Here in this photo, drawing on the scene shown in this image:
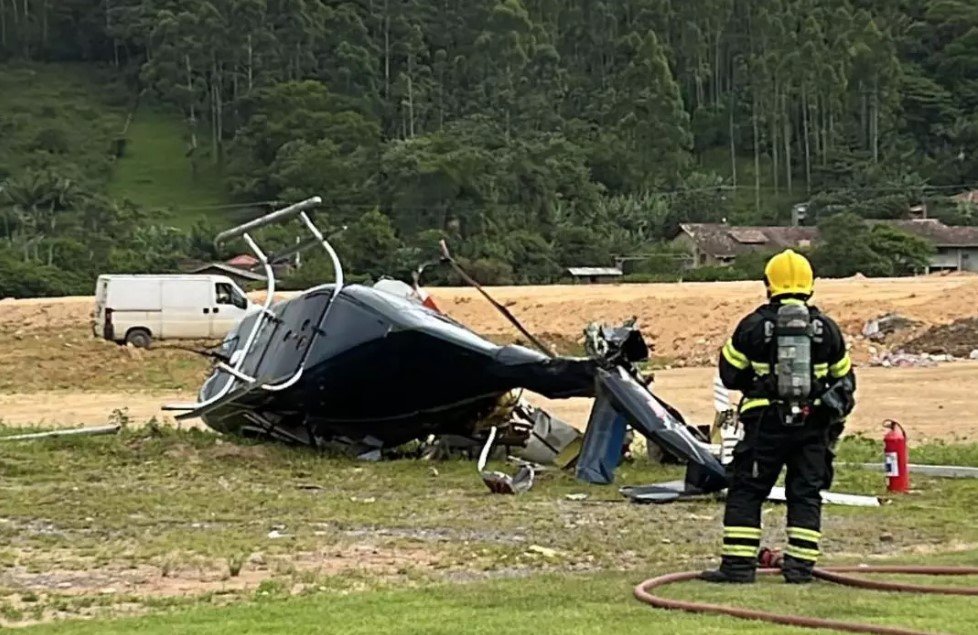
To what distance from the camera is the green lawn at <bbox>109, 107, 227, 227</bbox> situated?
108062 millimetres

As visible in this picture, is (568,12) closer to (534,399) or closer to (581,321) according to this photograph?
(581,321)

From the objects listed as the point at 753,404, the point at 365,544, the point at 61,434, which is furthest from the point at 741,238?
the point at 753,404

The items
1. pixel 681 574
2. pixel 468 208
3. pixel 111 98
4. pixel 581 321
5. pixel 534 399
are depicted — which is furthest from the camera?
pixel 111 98

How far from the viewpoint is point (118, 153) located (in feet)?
401

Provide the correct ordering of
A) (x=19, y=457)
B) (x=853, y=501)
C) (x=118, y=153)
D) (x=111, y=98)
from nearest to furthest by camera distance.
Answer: (x=853, y=501)
(x=19, y=457)
(x=118, y=153)
(x=111, y=98)

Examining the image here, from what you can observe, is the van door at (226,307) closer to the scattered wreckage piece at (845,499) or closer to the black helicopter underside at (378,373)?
the black helicopter underside at (378,373)

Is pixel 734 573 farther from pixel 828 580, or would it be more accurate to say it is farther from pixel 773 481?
pixel 773 481

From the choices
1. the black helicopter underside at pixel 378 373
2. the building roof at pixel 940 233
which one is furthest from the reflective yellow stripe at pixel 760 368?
the building roof at pixel 940 233

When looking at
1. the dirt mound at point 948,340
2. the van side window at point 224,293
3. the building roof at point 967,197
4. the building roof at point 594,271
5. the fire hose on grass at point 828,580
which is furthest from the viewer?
the building roof at point 967,197

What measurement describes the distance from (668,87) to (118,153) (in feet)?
131

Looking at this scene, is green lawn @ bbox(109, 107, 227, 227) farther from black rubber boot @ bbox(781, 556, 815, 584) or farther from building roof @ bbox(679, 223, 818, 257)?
black rubber boot @ bbox(781, 556, 815, 584)

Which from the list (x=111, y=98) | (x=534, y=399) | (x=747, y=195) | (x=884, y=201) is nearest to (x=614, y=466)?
(x=534, y=399)

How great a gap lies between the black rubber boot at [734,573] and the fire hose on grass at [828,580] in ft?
0.37

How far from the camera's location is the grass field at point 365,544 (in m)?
7.65
